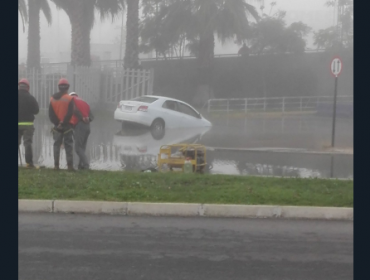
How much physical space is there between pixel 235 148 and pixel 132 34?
1404 cm

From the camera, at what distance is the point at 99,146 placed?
48.9 feet

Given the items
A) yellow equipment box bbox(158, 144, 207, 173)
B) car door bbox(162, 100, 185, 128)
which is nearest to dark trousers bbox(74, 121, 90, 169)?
yellow equipment box bbox(158, 144, 207, 173)

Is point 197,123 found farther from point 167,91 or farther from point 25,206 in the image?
point 167,91

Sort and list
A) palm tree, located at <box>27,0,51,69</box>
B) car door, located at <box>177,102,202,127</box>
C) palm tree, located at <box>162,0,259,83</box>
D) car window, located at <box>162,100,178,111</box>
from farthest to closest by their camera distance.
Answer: palm tree, located at <box>162,0,259,83</box>
palm tree, located at <box>27,0,51,69</box>
car door, located at <box>177,102,202,127</box>
car window, located at <box>162,100,178,111</box>

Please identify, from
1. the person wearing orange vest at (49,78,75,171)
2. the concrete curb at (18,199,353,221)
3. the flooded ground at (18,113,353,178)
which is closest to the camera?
the concrete curb at (18,199,353,221)

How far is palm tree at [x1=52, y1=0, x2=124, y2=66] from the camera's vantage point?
26469 mm

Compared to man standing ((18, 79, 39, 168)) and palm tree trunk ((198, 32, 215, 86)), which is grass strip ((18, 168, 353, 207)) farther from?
palm tree trunk ((198, 32, 215, 86))

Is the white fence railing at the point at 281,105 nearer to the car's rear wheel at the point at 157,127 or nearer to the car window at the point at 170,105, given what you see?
the car window at the point at 170,105

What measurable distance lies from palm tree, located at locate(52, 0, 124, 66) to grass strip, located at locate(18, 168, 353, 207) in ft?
58.6

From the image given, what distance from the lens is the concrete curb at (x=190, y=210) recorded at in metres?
7.66

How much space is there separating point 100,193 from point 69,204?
0.60 m

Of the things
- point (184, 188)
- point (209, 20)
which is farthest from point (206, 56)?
point (184, 188)

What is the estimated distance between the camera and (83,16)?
27938 mm

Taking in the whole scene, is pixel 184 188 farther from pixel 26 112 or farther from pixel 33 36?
pixel 33 36
